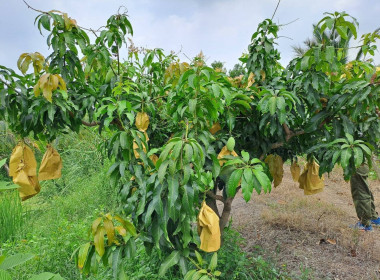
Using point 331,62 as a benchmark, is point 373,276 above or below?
below

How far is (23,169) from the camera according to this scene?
1.55m

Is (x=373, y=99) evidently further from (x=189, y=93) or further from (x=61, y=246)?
(x=61, y=246)

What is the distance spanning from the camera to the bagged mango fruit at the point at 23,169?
153 centimetres

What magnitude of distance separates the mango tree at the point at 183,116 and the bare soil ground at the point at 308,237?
2.76 ft

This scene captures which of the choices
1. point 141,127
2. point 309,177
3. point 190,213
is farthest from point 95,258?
point 309,177

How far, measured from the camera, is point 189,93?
1.33 m

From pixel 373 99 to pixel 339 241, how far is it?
1625 mm

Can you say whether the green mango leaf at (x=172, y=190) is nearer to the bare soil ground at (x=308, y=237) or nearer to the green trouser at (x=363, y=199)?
the bare soil ground at (x=308, y=237)

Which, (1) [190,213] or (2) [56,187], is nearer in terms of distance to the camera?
(1) [190,213]

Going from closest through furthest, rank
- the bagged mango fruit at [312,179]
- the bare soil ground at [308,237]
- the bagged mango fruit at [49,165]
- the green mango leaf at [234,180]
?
1. the green mango leaf at [234,180]
2. the bagged mango fruit at [49,165]
3. the bagged mango fruit at [312,179]
4. the bare soil ground at [308,237]

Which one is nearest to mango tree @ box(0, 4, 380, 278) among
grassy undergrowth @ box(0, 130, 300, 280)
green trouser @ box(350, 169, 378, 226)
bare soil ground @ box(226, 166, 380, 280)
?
grassy undergrowth @ box(0, 130, 300, 280)

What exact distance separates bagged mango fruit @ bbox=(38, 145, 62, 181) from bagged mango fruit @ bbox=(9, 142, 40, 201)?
0.06 metres

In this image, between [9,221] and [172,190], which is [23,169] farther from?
[9,221]

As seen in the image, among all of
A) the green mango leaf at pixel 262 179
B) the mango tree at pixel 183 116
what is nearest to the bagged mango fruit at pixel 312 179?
the mango tree at pixel 183 116
